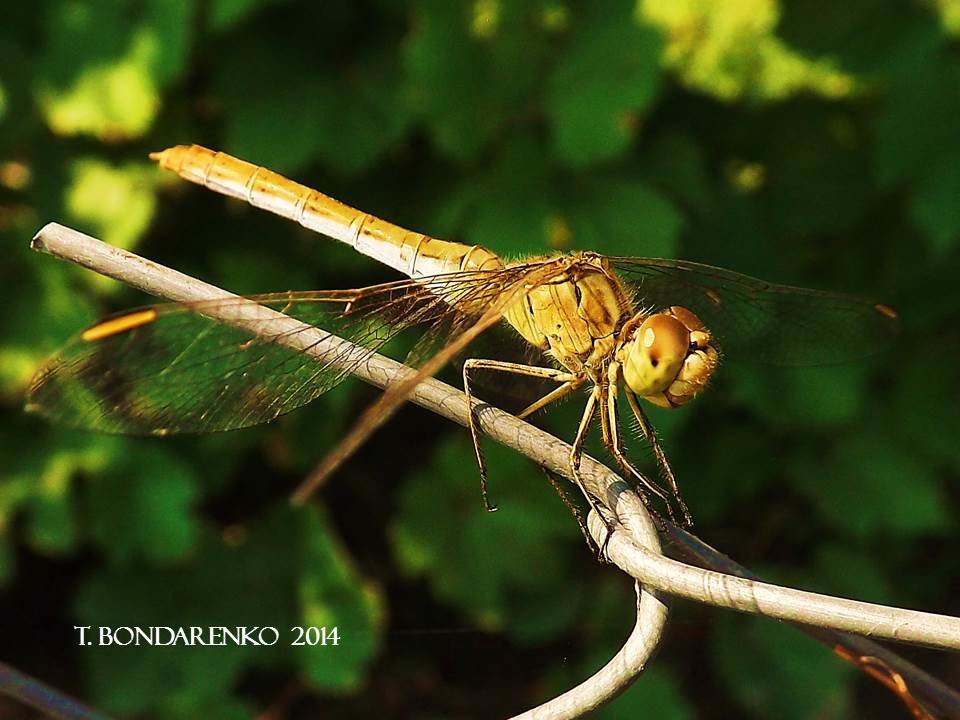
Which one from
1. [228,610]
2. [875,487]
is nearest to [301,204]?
[228,610]

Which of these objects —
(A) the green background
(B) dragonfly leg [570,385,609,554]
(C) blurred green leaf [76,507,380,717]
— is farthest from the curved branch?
(C) blurred green leaf [76,507,380,717]

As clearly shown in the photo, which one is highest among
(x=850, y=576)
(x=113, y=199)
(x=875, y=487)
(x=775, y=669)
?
(x=113, y=199)

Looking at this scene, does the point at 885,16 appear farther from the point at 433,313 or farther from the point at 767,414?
the point at 433,313

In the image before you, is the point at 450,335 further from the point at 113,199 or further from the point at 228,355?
the point at 113,199

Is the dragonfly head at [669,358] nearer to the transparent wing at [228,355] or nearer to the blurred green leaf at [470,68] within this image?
the transparent wing at [228,355]

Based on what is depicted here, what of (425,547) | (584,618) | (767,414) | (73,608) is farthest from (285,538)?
(767,414)

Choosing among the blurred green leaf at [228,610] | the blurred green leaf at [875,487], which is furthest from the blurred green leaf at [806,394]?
the blurred green leaf at [228,610]
